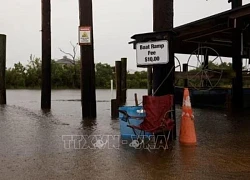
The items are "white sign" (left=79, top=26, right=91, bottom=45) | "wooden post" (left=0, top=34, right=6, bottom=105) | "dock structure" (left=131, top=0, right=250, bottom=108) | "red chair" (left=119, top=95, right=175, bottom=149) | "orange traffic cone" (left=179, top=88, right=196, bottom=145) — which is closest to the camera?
"red chair" (left=119, top=95, right=175, bottom=149)

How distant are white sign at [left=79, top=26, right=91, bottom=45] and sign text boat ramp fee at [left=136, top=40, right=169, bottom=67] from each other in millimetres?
3620

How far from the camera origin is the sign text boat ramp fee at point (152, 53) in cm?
698

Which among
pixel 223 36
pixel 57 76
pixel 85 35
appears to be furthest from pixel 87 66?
pixel 57 76

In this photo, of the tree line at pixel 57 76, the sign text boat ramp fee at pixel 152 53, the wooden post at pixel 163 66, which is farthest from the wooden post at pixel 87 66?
the tree line at pixel 57 76

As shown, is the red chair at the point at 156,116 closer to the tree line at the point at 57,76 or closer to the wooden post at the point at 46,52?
the wooden post at the point at 46,52

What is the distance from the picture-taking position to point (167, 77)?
24.0 ft

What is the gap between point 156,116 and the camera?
659 centimetres

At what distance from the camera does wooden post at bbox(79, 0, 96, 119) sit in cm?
1068

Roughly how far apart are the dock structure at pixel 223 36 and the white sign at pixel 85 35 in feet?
4.44

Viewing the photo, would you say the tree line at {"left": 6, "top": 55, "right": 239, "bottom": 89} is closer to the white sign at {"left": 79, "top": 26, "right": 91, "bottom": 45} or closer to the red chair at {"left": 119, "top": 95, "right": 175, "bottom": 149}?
the white sign at {"left": 79, "top": 26, "right": 91, "bottom": 45}

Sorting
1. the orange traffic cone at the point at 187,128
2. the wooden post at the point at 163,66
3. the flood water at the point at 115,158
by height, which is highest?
the wooden post at the point at 163,66

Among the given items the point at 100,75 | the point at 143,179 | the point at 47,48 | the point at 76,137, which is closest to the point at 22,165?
the point at 143,179

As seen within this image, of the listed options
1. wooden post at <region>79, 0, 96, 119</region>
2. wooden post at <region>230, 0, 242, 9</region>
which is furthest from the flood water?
wooden post at <region>230, 0, 242, 9</region>

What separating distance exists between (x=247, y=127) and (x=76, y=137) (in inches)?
172
